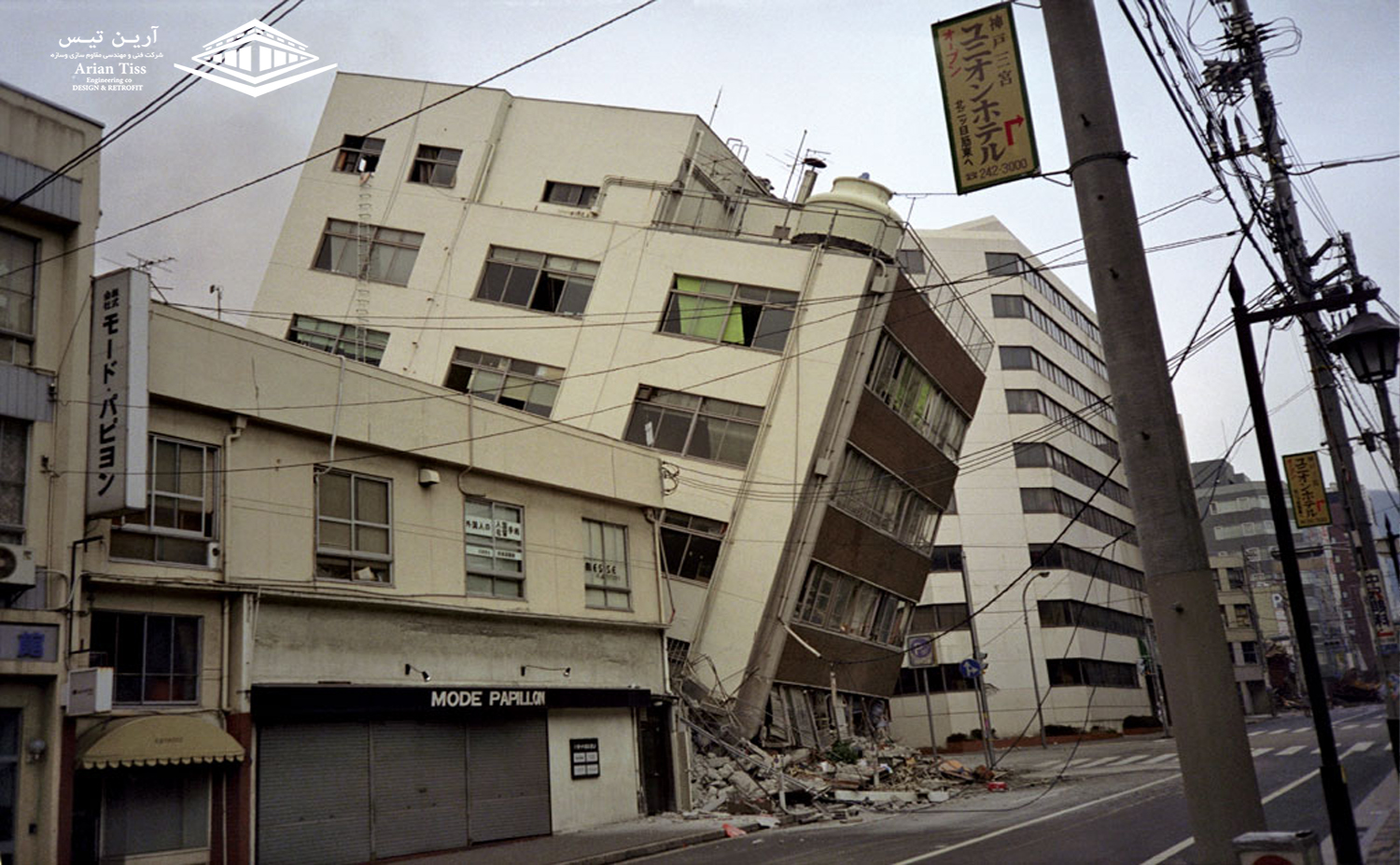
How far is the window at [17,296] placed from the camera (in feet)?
50.7

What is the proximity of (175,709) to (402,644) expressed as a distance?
4.35 meters

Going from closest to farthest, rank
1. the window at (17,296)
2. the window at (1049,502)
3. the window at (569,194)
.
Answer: the window at (17,296) < the window at (569,194) < the window at (1049,502)

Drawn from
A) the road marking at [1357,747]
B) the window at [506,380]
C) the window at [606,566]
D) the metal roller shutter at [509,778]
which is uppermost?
the window at [506,380]

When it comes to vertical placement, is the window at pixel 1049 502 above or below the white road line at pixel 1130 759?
above

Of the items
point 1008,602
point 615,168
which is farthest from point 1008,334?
point 615,168

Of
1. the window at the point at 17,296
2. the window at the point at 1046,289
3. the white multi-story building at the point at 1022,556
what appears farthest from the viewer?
the window at the point at 1046,289

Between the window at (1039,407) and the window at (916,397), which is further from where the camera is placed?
the window at (1039,407)

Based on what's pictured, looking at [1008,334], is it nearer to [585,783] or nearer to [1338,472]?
[1338,472]

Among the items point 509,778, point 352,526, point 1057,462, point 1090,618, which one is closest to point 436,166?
point 352,526

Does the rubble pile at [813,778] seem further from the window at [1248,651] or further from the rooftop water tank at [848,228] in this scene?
the window at [1248,651]

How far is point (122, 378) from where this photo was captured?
15.6 metres

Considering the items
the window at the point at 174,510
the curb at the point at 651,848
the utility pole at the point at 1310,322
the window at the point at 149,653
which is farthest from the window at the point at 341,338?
the utility pole at the point at 1310,322

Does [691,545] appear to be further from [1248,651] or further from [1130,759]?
[1248,651]

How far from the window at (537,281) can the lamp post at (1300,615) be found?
84.5ft
